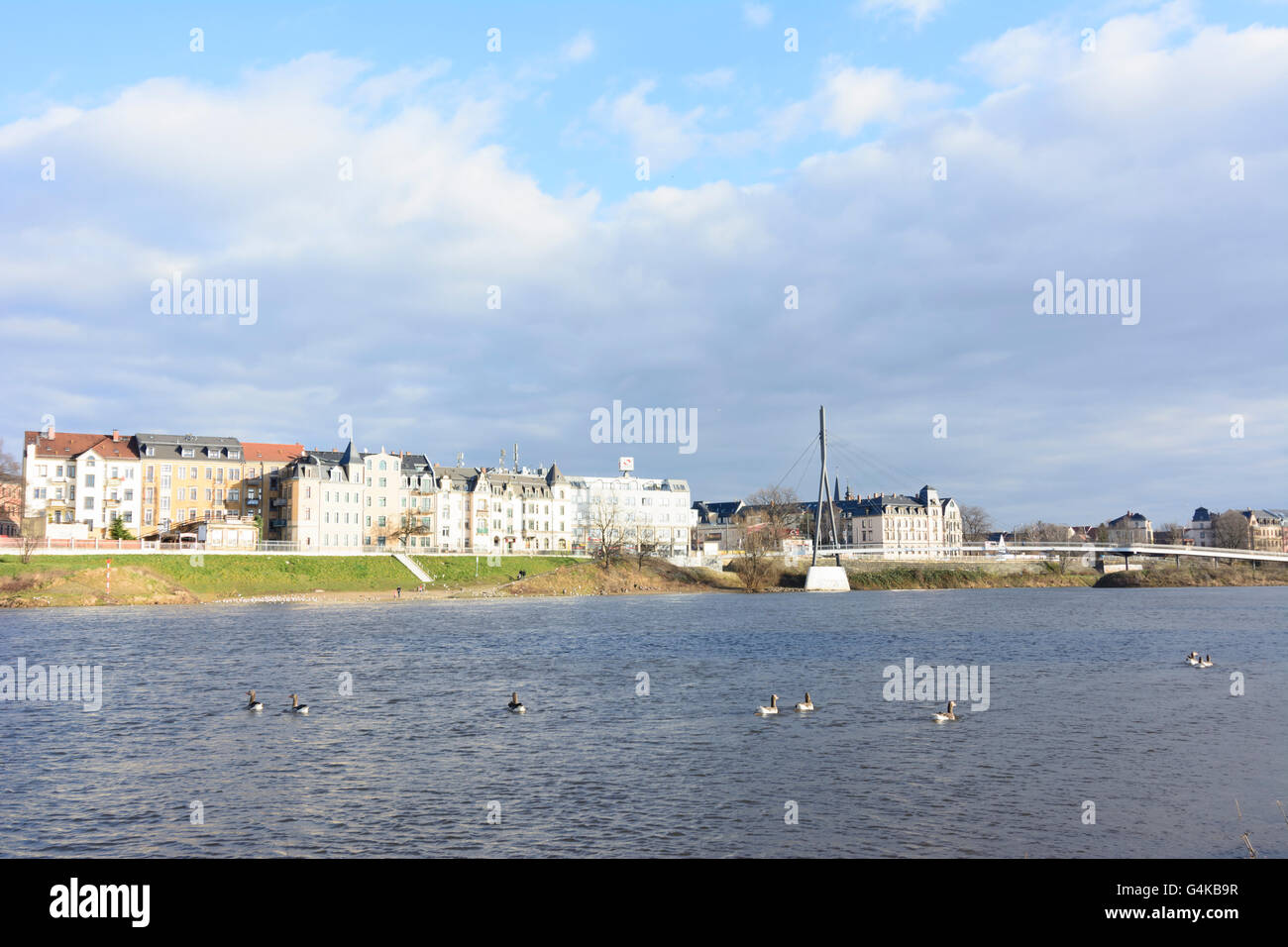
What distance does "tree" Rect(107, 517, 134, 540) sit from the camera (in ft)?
359

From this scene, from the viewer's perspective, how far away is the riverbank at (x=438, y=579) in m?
84.3

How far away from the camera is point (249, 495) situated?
128250mm

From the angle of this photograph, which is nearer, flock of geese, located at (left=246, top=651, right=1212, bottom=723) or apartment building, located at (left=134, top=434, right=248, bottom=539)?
flock of geese, located at (left=246, top=651, right=1212, bottom=723)

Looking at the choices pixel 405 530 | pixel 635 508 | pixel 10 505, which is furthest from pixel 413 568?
pixel 635 508

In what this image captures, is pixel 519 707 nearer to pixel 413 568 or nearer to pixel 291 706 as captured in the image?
pixel 291 706

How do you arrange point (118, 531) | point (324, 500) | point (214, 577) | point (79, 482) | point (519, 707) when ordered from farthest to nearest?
point (324, 500), point (79, 482), point (118, 531), point (214, 577), point (519, 707)

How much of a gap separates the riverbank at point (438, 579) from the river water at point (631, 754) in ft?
102

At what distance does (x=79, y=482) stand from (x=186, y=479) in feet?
40.4

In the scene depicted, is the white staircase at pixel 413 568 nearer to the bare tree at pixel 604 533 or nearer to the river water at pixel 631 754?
the bare tree at pixel 604 533

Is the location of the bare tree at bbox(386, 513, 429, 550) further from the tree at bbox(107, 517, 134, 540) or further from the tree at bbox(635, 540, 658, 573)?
the tree at bbox(107, 517, 134, 540)

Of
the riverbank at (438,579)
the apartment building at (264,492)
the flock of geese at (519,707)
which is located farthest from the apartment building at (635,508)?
the flock of geese at (519,707)

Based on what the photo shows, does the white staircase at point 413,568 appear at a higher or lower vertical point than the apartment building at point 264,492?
lower

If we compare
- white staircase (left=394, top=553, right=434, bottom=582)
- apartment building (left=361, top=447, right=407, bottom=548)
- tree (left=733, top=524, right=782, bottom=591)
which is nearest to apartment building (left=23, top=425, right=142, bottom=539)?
apartment building (left=361, top=447, right=407, bottom=548)

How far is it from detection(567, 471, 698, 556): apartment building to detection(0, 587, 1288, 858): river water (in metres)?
109
